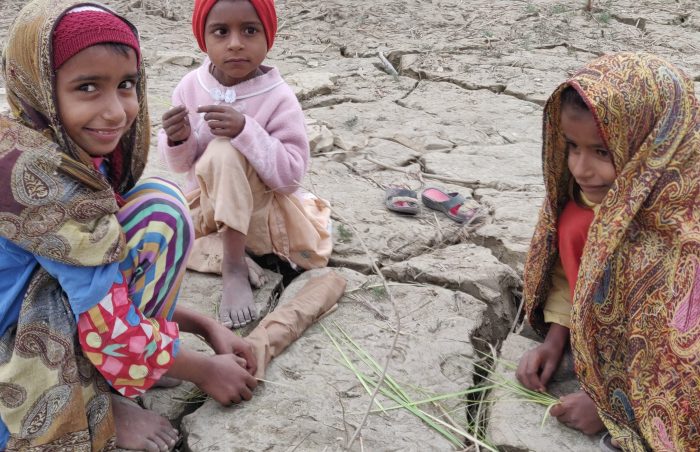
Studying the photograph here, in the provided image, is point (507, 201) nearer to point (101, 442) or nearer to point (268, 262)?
point (268, 262)

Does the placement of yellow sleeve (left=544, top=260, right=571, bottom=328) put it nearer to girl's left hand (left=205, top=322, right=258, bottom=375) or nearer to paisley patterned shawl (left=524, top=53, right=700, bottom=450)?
paisley patterned shawl (left=524, top=53, right=700, bottom=450)

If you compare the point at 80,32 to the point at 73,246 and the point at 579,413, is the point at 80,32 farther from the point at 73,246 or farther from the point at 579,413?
the point at 579,413

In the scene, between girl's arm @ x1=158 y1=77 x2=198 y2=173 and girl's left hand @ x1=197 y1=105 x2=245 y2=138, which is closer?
girl's left hand @ x1=197 y1=105 x2=245 y2=138

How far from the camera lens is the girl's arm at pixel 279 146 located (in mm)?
2443

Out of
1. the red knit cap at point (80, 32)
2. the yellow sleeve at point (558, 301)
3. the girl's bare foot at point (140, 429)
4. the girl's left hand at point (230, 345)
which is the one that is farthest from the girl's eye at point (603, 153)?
the girl's bare foot at point (140, 429)

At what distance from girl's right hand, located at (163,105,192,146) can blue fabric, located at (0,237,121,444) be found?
80 centimetres

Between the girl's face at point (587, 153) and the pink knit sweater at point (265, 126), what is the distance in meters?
1.00

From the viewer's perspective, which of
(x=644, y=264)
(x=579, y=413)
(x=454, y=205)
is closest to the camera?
(x=644, y=264)

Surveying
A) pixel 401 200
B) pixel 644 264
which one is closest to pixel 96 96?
pixel 644 264

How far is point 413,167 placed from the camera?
367cm

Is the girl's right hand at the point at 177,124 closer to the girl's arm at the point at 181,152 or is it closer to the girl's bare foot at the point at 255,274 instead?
the girl's arm at the point at 181,152

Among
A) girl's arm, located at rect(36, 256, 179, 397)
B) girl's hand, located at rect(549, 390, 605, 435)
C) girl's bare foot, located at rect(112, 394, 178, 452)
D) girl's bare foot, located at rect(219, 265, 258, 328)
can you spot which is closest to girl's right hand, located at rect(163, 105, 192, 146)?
girl's bare foot, located at rect(219, 265, 258, 328)

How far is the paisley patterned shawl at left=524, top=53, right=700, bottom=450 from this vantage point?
1.70 metres

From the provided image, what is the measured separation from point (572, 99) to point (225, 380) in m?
1.10
